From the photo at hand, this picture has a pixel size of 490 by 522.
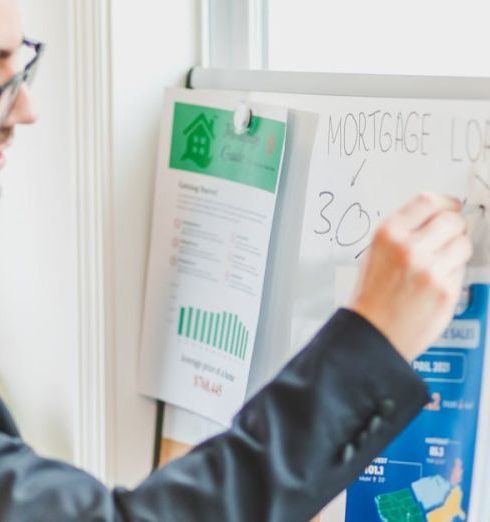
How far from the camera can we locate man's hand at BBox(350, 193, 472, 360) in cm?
82

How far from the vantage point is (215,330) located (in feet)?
4.24

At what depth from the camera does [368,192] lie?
1.07m

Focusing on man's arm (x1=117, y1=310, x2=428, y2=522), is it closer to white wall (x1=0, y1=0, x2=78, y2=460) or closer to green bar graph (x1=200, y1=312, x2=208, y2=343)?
green bar graph (x1=200, y1=312, x2=208, y2=343)

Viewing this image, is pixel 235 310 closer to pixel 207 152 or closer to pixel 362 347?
pixel 207 152

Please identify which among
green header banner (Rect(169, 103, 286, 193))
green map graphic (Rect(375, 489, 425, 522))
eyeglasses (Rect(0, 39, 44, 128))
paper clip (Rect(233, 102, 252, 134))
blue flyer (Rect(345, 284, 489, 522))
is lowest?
green map graphic (Rect(375, 489, 425, 522))

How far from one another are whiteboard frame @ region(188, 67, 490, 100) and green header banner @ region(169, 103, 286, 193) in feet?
0.16

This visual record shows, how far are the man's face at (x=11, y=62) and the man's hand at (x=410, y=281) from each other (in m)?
0.44

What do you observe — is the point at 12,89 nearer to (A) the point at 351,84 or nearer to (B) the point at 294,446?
(A) the point at 351,84

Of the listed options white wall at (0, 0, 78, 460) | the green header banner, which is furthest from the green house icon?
white wall at (0, 0, 78, 460)

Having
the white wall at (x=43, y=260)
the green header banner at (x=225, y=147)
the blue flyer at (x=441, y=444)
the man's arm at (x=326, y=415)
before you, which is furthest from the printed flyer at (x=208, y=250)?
the man's arm at (x=326, y=415)

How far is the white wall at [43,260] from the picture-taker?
53.5 inches

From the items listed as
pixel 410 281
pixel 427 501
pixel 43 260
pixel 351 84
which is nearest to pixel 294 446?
pixel 410 281

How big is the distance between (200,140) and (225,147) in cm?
5

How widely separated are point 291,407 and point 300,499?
Answer: 0.25 feet
